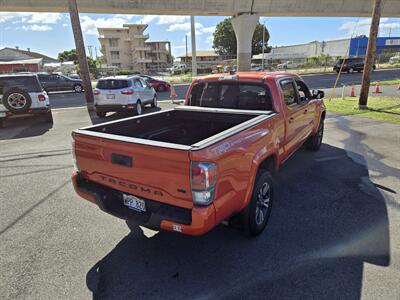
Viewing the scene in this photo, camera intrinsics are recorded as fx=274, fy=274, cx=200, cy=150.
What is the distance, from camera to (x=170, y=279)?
2.71 meters

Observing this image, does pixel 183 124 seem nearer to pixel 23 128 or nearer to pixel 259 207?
pixel 259 207

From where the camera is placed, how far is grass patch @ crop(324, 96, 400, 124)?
9773 mm

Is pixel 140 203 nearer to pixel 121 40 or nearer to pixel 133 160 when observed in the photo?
pixel 133 160

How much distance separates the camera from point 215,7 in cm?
2466

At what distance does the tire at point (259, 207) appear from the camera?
121 inches

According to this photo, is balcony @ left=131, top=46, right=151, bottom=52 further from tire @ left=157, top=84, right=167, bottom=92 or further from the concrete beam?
tire @ left=157, top=84, right=167, bottom=92

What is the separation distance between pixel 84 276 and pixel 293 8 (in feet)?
97.9

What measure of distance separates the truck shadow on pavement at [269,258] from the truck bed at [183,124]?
1.37 m

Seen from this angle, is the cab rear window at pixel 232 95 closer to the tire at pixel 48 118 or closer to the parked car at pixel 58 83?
the tire at pixel 48 118

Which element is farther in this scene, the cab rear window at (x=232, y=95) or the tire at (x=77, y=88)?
the tire at (x=77, y=88)

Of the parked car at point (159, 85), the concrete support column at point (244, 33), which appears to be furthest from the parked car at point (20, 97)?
the concrete support column at point (244, 33)

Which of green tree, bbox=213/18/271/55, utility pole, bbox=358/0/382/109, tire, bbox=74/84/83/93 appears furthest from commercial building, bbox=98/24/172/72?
utility pole, bbox=358/0/382/109

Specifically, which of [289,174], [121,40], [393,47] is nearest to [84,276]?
[289,174]

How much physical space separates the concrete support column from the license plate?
26.5 metres
